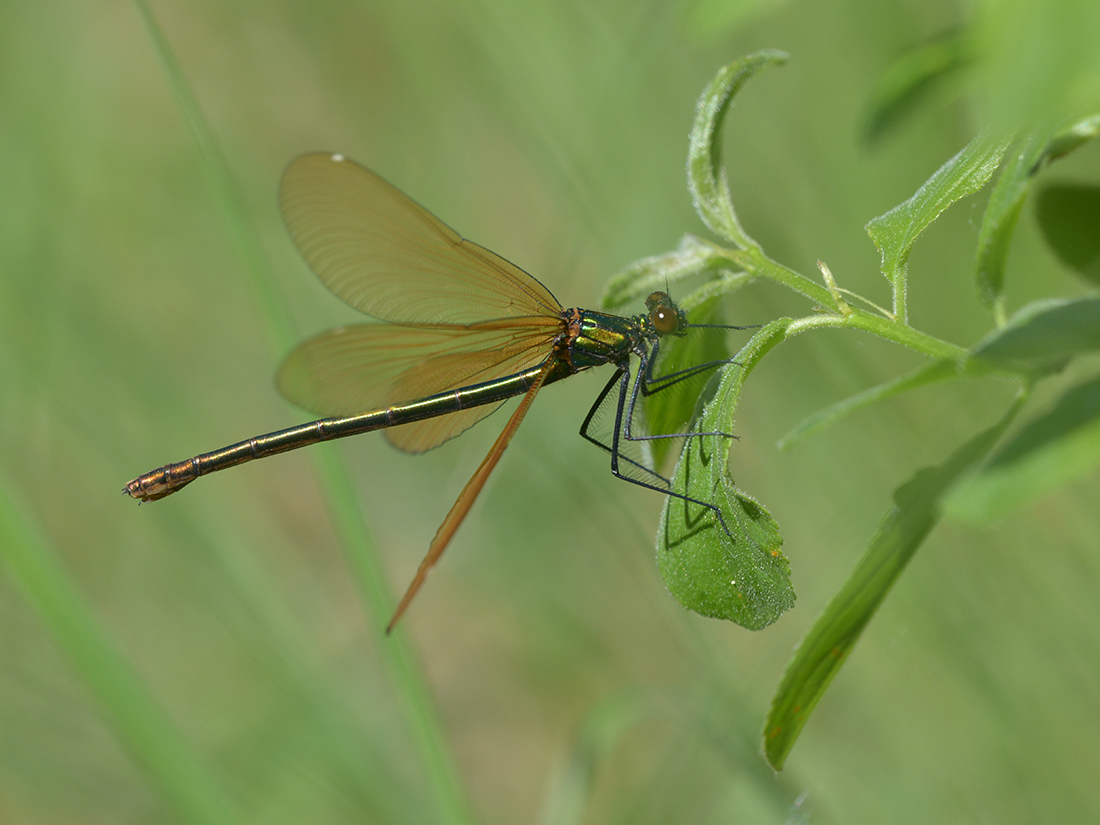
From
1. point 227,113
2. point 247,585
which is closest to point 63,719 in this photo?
point 247,585

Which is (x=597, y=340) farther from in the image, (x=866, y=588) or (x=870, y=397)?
(x=870, y=397)

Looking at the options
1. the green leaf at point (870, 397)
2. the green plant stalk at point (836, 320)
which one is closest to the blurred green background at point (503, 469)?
the green plant stalk at point (836, 320)

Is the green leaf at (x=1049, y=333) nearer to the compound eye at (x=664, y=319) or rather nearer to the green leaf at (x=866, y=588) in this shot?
the green leaf at (x=866, y=588)

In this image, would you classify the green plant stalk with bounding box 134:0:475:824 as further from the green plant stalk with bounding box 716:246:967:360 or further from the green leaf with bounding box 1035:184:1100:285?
the green leaf with bounding box 1035:184:1100:285

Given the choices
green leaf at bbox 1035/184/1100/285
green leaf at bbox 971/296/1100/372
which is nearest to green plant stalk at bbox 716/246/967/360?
green leaf at bbox 971/296/1100/372

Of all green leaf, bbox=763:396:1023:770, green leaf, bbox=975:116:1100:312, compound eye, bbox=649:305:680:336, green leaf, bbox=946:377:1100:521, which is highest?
compound eye, bbox=649:305:680:336
